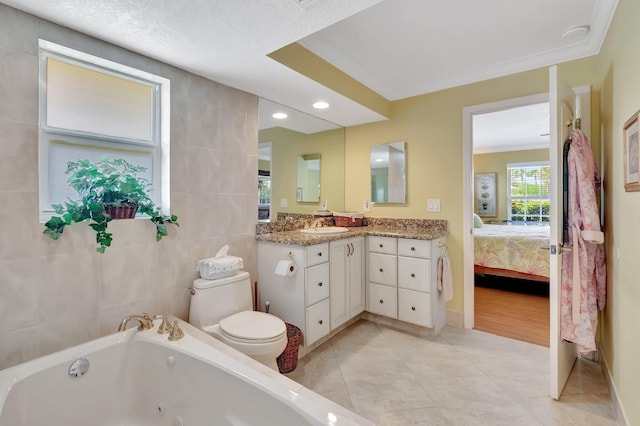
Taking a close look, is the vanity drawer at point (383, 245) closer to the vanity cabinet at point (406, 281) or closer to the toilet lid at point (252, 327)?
the vanity cabinet at point (406, 281)

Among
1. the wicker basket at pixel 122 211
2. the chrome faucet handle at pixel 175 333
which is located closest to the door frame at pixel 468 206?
the chrome faucet handle at pixel 175 333

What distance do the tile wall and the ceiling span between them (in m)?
0.14

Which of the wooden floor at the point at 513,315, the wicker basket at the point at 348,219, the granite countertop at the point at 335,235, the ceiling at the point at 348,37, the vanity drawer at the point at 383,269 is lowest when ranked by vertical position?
the wooden floor at the point at 513,315

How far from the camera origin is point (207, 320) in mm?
1945

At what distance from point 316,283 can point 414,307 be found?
98 cm

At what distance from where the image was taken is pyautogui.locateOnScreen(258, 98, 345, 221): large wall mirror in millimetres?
2707

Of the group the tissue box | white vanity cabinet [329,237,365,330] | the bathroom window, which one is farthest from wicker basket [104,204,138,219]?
white vanity cabinet [329,237,365,330]

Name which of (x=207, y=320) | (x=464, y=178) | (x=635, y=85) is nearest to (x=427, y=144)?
(x=464, y=178)

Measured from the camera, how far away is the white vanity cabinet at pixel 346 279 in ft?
8.28

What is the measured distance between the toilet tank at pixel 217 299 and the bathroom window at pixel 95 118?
1.97 feet

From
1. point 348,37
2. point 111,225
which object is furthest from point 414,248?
point 111,225

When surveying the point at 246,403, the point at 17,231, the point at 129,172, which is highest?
the point at 129,172

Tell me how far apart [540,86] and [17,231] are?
361 centimetres

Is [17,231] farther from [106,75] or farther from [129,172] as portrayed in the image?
[106,75]
